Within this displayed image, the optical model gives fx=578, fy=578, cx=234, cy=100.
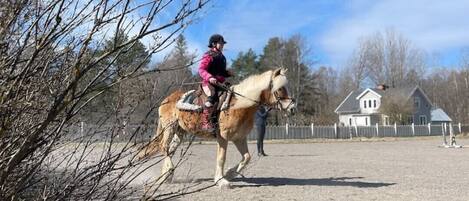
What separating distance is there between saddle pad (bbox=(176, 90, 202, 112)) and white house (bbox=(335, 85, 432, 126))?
7434 cm

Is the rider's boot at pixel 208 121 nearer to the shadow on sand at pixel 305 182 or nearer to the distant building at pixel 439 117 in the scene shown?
the shadow on sand at pixel 305 182

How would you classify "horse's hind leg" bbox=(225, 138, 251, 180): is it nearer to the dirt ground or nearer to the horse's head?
the dirt ground

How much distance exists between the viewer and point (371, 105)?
86250 mm

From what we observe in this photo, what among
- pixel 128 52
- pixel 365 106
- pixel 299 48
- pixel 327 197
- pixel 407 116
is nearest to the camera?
pixel 128 52

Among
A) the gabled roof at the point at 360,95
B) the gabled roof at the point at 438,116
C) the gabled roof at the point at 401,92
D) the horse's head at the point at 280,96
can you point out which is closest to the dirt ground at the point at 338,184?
the horse's head at the point at 280,96

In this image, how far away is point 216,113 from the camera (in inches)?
348

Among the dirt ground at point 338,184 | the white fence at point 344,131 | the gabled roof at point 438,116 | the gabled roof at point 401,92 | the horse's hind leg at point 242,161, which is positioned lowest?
the dirt ground at point 338,184

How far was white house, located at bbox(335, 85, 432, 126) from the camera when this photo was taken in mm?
83250

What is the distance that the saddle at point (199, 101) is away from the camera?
881 centimetres

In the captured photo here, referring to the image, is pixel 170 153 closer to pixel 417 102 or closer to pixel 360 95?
pixel 417 102

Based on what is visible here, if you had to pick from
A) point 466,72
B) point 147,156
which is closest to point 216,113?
point 147,156

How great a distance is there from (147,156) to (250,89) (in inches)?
231

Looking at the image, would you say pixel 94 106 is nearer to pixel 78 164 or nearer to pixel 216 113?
pixel 78 164

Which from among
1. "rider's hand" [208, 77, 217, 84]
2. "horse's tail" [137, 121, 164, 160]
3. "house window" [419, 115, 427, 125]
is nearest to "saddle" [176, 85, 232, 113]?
"rider's hand" [208, 77, 217, 84]
